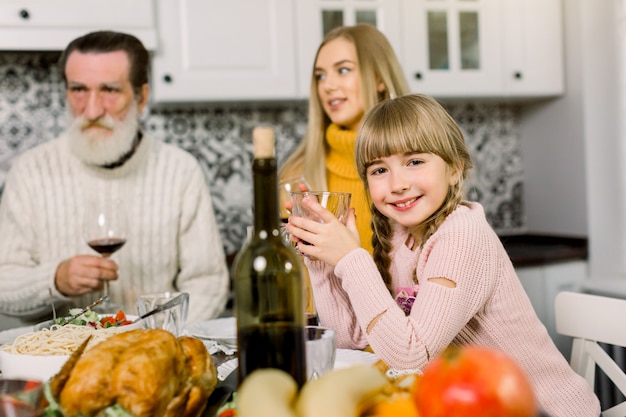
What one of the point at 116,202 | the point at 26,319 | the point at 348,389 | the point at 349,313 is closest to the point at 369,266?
the point at 349,313

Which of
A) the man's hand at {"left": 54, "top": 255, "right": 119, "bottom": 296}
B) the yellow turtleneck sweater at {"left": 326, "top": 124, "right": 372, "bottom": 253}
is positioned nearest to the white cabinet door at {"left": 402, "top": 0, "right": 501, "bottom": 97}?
the yellow turtleneck sweater at {"left": 326, "top": 124, "right": 372, "bottom": 253}

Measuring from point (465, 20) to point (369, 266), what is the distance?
1.96 meters

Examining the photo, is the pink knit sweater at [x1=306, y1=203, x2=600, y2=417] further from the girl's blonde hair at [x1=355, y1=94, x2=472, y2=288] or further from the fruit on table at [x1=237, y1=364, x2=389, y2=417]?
the fruit on table at [x1=237, y1=364, x2=389, y2=417]

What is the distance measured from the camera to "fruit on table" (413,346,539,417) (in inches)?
17.8

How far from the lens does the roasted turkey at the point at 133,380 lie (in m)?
0.61

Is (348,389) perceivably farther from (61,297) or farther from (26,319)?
(26,319)

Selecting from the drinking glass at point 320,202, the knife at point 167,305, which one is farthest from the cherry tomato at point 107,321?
the drinking glass at point 320,202

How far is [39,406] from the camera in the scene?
565mm

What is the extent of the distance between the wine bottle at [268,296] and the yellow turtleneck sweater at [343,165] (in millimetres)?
1330

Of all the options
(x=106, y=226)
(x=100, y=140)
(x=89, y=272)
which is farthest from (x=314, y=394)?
(x=100, y=140)

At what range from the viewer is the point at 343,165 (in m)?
2.19

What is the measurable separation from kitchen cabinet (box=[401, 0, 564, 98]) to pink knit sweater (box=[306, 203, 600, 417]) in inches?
60.6

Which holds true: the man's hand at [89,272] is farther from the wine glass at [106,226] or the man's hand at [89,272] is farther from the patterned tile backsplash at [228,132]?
the patterned tile backsplash at [228,132]

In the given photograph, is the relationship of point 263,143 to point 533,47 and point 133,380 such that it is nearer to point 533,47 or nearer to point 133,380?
point 133,380
